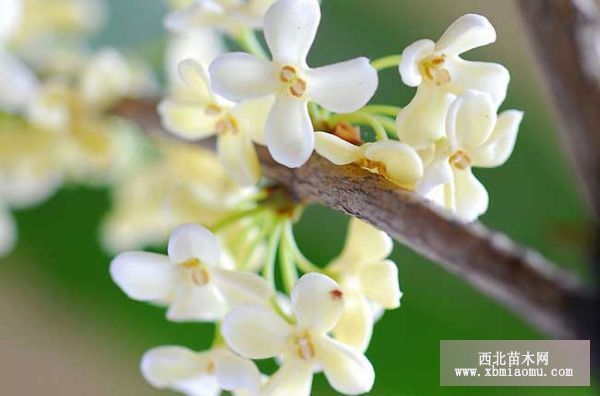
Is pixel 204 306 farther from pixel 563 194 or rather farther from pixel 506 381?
pixel 563 194

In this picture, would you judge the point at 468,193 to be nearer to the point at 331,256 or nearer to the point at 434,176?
the point at 434,176

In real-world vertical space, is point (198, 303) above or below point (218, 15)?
below

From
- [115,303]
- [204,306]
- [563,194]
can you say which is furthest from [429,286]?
[204,306]

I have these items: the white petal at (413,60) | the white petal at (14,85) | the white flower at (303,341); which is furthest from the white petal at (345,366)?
the white petal at (14,85)

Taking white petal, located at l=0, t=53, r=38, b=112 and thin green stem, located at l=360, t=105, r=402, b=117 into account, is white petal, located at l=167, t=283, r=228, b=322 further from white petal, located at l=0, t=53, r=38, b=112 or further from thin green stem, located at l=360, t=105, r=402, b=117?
white petal, located at l=0, t=53, r=38, b=112

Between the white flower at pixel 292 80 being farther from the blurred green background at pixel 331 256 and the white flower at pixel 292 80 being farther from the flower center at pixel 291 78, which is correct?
the blurred green background at pixel 331 256

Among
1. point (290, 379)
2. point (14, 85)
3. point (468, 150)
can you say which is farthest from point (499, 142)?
point (14, 85)
